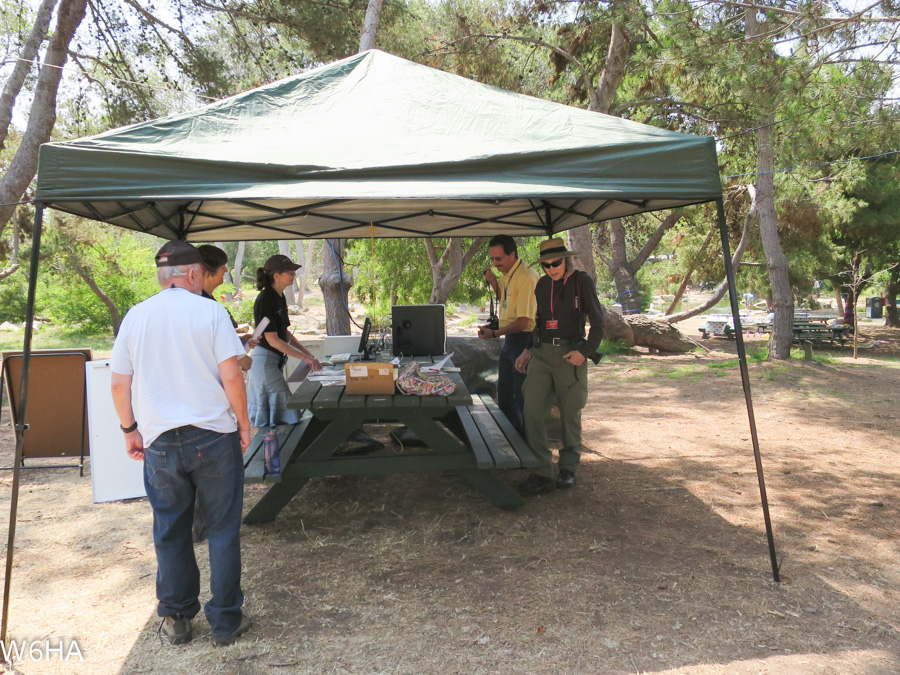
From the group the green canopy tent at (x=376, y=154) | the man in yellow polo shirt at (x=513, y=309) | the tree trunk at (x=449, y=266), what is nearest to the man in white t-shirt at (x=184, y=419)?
the green canopy tent at (x=376, y=154)

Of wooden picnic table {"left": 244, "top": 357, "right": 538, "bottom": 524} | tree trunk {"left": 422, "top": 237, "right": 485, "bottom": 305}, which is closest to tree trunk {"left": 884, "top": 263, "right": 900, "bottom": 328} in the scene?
tree trunk {"left": 422, "top": 237, "right": 485, "bottom": 305}

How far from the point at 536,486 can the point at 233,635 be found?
234cm

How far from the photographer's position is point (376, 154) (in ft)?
9.93

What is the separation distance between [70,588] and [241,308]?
79.7 feet

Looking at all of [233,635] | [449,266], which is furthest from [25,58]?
[449,266]

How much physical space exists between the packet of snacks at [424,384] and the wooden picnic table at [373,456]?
0.12ft

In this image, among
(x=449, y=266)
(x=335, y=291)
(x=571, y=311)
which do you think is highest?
(x=449, y=266)

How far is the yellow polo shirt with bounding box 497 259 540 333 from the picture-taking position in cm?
504

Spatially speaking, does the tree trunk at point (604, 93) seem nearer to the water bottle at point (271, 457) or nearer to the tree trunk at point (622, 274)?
the tree trunk at point (622, 274)

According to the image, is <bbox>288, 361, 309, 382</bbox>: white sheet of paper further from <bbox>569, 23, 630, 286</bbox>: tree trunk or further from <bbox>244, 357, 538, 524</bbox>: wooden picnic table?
<bbox>569, 23, 630, 286</bbox>: tree trunk

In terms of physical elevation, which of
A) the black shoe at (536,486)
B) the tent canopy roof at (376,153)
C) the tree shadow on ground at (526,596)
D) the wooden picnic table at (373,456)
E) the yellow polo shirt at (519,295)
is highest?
the tent canopy roof at (376,153)

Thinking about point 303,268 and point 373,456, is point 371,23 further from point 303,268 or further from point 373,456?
point 303,268

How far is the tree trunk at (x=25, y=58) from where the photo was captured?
25.7ft

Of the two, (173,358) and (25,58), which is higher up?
(25,58)
